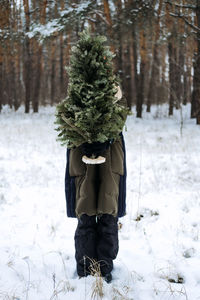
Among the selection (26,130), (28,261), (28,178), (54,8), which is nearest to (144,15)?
(54,8)

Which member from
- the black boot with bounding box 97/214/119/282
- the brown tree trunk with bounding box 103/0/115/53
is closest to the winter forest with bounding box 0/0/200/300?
the black boot with bounding box 97/214/119/282

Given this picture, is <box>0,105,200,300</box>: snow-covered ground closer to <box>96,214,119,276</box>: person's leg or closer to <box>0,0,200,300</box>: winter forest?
<box>0,0,200,300</box>: winter forest

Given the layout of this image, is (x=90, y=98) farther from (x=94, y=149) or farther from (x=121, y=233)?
(x=121, y=233)

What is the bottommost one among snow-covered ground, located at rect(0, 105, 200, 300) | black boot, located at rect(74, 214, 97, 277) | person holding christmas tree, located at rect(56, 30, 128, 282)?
snow-covered ground, located at rect(0, 105, 200, 300)

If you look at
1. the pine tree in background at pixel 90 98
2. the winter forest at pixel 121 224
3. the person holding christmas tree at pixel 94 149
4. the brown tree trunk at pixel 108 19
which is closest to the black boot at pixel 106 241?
the person holding christmas tree at pixel 94 149

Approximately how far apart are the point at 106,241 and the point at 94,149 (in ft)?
3.03

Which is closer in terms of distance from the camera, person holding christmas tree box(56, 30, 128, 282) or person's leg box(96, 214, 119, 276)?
person holding christmas tree box(56, 30, 128, 282)

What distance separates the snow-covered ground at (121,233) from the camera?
94.4 inches

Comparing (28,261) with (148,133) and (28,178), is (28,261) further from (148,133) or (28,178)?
(148,133)

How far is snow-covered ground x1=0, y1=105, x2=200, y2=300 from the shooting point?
2.40 meters

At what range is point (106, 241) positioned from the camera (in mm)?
2410

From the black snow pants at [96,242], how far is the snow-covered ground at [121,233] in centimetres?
17

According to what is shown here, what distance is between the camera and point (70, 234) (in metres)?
3.45

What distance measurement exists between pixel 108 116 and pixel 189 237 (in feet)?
7.14
